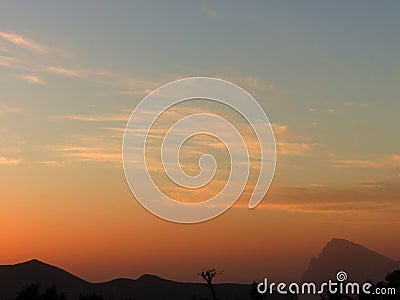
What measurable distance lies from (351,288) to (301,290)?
3592 cm

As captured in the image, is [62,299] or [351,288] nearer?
[62,299]

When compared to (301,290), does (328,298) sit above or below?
above

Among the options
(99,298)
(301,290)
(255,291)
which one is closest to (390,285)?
(255,291)

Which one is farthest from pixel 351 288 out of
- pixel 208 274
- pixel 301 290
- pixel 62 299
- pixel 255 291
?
pixel 62 299

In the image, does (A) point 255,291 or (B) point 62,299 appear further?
(A) point 255,291

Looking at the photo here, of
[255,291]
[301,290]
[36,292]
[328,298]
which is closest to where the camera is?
[301,290]

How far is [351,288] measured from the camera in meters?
115

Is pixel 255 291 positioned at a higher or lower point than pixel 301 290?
higher

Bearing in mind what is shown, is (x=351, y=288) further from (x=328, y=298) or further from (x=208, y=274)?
(x=208, y=274)

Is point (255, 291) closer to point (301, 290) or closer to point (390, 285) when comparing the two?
point (390, 285)

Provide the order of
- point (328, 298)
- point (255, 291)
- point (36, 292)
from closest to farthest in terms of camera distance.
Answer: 1. point (36, 292)
2. point (328, 298)
3. point (255, 291)

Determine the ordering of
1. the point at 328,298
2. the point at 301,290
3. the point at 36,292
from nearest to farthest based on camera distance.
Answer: the point at 301,290
the point at 36,292
the point at 328,298

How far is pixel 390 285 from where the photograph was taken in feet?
367

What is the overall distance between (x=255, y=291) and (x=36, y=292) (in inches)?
1548
